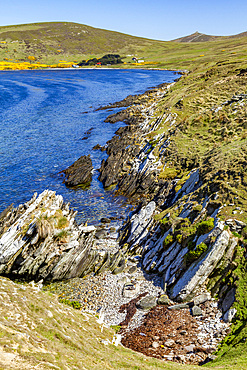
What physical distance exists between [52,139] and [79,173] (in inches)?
1045

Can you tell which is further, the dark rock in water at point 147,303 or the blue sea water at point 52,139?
the blue sea water at point 52,139

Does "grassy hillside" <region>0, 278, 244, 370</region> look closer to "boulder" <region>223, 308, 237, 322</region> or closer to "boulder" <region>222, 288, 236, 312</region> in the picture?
"boulder" <region>223, 308, 237, 322</region>

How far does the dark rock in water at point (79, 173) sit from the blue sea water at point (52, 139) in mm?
1493

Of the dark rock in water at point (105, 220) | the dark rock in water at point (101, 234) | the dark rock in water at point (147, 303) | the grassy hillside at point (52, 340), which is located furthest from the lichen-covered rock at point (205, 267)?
the dark rock in water at point (105, 220)

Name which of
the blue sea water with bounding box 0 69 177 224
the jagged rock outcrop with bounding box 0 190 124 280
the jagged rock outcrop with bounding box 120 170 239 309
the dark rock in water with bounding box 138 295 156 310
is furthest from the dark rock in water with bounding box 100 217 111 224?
the dark rock in water with bounding box 138 295 156 310

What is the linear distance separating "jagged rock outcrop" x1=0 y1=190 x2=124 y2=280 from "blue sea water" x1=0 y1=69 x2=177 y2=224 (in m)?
7.69

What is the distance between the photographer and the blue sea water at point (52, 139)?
44438 millimetres

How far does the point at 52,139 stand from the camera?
241 feet

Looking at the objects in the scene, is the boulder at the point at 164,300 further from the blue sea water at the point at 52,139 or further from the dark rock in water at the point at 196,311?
the blue sea water at the point at 52,139

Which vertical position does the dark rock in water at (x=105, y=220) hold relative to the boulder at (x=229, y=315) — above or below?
below

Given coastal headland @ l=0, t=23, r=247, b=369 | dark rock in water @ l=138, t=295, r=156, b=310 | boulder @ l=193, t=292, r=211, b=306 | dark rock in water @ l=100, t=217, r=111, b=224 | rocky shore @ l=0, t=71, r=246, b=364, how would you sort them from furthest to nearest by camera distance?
1. dark rock in water @ l=100, t=217, r=111, b=224
2. dark rock in water @ l=138, t=295, r=156, b=310
3. boulder @ l=193, t=292, r=211, b=306
4. rocky shore @ l=0, t=71, r=246, b=364
5. coastal headland @ l=0, t=23, r=247, b=369

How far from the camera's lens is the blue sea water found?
44.4 meters

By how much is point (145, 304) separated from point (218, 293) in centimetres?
609

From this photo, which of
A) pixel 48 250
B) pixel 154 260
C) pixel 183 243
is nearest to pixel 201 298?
pixel 183 243
